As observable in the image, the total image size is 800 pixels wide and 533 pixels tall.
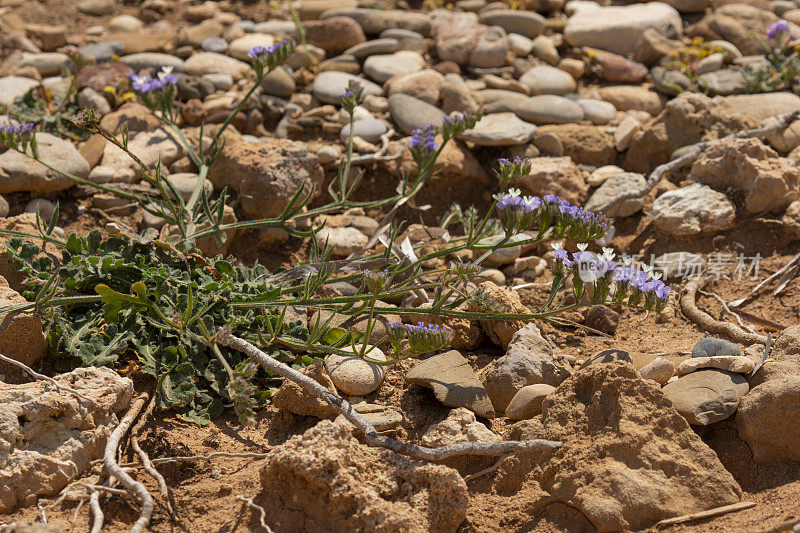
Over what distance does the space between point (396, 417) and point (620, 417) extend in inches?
34.6

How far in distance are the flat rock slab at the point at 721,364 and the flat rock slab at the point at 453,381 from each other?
850 mm

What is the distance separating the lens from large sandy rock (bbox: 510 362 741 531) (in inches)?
97.8

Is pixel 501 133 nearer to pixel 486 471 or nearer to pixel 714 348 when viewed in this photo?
pixel 714 348

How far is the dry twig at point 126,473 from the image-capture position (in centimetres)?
240

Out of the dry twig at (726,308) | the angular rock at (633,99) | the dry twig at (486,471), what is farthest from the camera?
the angular rock at (633,99)

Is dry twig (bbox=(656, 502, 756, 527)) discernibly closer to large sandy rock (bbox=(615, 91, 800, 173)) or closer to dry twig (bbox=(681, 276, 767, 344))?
dry twig (bbox=(681, 276, 767, 344))

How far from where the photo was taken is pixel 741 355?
3256 mm

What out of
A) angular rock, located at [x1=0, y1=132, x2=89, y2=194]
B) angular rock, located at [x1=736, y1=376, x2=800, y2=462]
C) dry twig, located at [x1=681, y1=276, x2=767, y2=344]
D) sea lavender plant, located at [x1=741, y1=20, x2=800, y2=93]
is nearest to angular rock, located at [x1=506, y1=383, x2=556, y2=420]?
angular rock, located at [x1=736, y1=376, x2=800, y2=462]

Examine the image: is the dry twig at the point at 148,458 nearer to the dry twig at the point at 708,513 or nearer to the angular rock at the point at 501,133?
the dry twig at the point at 708,513

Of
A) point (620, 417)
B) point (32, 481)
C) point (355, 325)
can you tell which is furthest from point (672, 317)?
point (32, 481)

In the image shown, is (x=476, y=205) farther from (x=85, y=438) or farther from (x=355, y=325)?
(x=85, y=438)

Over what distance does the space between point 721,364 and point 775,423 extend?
0.40 meters

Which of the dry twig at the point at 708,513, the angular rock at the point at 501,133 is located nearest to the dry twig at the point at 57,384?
the dry twig at the point at 708,513

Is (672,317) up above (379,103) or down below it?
below
